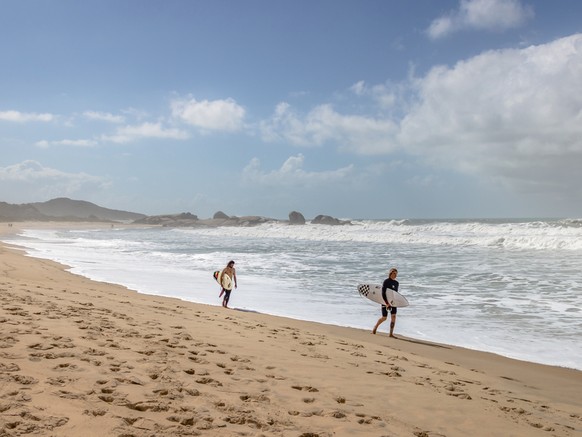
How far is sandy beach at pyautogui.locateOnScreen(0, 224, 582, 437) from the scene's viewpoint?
3893 mm

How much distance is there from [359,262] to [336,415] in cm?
1839

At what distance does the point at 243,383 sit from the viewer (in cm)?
510

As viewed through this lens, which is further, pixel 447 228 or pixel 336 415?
pixel 447 228

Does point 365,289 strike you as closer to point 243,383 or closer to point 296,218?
point 243,383

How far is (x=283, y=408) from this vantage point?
446 centimetres

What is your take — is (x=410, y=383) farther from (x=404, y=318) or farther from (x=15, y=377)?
(x=404, y=318)

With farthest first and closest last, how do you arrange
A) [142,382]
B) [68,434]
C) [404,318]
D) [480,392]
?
[404,318], [480,392], [142,382], [68,434]

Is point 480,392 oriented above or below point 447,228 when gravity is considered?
below

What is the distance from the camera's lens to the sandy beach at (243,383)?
3.89 meters

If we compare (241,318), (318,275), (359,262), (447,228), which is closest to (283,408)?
(241,318)

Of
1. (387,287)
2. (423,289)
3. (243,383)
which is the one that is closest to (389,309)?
(387,287)

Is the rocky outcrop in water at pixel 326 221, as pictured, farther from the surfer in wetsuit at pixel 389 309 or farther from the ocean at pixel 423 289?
the surfer in wetsuit at pixel 389 309

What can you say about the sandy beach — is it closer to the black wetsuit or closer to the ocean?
the black wetsuit

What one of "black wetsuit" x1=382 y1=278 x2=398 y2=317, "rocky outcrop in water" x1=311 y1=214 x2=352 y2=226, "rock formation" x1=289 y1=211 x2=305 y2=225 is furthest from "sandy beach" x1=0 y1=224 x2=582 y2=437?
"rock formation" x1=289 y1=211 x2=305 y2=225
